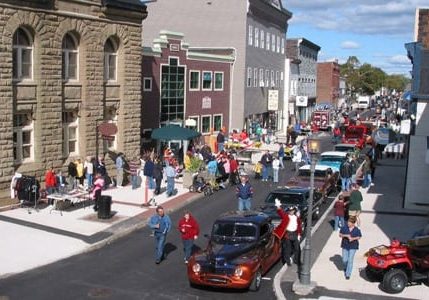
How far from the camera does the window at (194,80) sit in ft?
142

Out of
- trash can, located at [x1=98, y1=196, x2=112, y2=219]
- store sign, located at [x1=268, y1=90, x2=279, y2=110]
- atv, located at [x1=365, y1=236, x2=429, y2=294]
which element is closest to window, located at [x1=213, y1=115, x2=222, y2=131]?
store sign, located at [x1=268, y1=90, x2=279, y2=110]

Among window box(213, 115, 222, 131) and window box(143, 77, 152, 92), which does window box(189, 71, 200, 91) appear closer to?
window box(213, 115, 222, 131)

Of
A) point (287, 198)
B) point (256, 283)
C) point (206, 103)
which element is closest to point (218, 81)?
point (206, 103)

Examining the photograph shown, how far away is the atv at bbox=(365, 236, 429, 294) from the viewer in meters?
15.0

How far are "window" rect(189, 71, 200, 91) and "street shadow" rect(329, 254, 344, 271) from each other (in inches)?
1048

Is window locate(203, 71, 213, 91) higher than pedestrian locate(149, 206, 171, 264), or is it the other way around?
window locate(203, 71, 213, 91)

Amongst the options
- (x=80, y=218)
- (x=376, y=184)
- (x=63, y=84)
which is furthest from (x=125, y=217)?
(x=376, y=184)

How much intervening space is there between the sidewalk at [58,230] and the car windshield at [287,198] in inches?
183

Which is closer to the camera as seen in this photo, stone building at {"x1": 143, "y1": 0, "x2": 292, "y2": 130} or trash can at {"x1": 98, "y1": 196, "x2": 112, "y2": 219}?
trash can at {"x1": 98, "y1": 196, "x2": 112, "y2": 219}

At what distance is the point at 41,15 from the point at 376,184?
18.5m

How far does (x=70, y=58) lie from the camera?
27875mm

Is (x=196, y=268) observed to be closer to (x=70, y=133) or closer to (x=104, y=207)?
(x=104, y=207)

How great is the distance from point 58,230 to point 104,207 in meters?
2.12

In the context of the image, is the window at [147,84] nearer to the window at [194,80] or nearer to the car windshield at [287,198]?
the window at [194,80]
